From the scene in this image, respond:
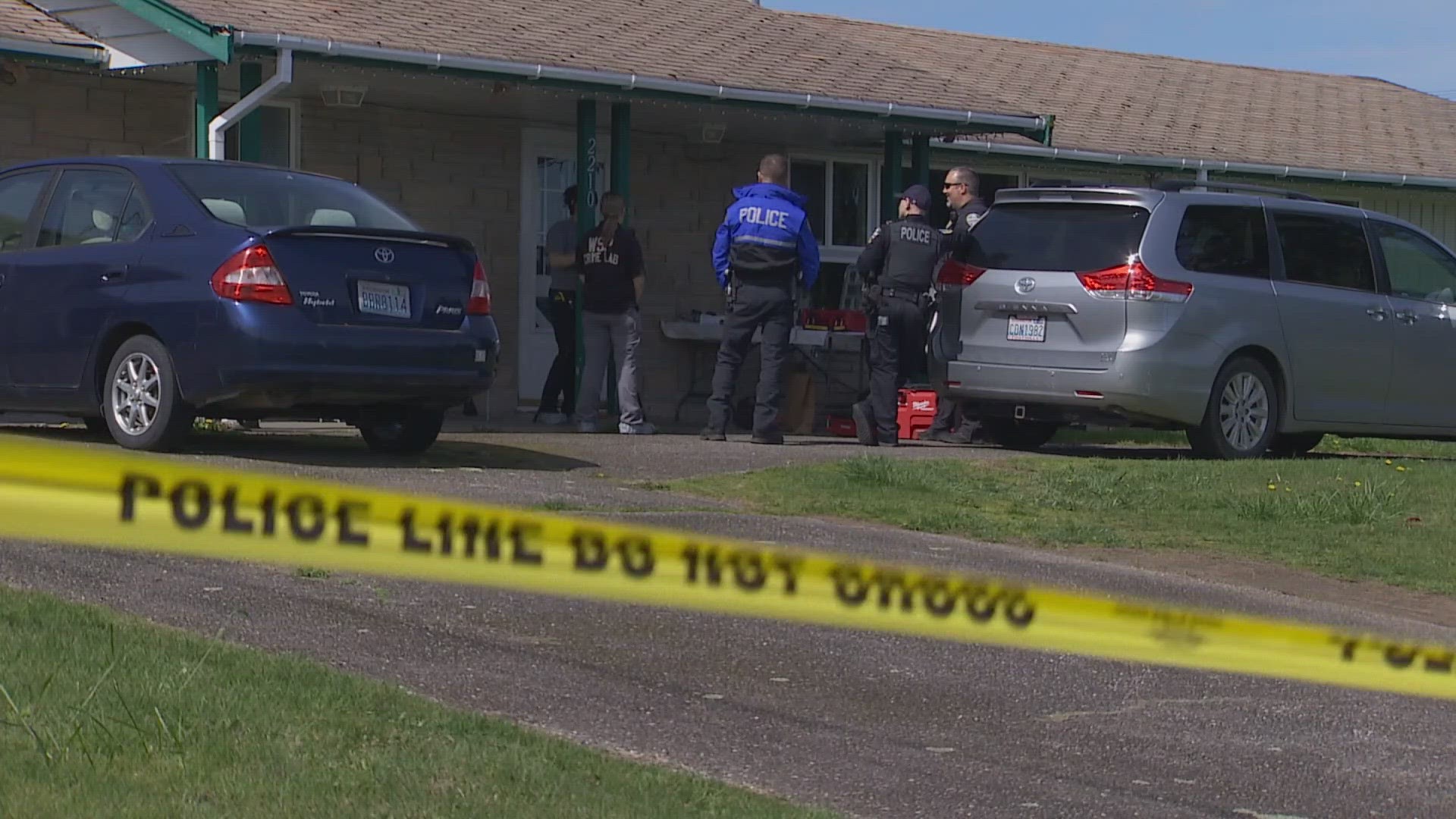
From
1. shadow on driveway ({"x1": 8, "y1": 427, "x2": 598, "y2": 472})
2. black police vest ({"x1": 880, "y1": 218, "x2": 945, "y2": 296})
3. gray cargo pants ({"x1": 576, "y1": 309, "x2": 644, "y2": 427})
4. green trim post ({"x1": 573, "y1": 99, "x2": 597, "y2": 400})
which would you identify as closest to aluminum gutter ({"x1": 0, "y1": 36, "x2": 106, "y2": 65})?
shadow on driveway ({"x1": 8, "y1": 427, "x2": 598, "y2": 472})

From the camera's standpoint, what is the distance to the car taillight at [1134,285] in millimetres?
12344

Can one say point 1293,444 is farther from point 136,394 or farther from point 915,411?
point 136,394

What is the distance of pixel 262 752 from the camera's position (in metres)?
5.05

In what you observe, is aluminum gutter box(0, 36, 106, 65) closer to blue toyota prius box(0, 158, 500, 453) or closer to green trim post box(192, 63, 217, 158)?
green trim post box(192, 63, 217, 158)

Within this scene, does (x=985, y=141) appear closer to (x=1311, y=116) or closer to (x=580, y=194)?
(x=580, y=194)

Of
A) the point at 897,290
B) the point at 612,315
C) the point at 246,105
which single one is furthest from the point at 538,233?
the point at 897,290

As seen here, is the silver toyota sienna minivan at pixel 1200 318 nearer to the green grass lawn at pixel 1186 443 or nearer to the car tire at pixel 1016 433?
the car tire at pixel 1016 433

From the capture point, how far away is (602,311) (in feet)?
45.5

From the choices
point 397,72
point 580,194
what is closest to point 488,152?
point 580,194

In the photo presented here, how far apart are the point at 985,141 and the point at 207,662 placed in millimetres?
13988

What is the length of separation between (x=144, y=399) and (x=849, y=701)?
15.6 ft

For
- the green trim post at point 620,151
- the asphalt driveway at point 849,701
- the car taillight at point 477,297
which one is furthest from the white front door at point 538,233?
the asphalt driveway at point 849,701

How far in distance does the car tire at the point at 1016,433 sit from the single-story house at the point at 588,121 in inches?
92.0

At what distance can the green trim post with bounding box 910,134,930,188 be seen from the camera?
17.0 meters
